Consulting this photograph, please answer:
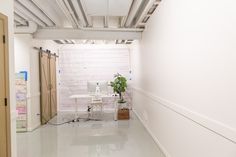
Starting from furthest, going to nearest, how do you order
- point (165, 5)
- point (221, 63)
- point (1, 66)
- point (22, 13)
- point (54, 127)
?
point (54, 127), point (22, 13), point (165, 5), point (1, 66), point (221, 63)

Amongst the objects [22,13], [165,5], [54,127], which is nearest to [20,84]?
[54,127]

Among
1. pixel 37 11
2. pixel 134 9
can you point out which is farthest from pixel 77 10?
pixel 134 9

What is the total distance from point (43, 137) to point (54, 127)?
0.94 meters

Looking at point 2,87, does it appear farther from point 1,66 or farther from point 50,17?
point 50,17

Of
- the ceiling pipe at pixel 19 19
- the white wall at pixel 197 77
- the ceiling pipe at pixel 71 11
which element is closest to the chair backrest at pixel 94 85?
the ceiling pipe at pixel 71 11

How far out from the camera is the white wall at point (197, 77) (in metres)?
1.88

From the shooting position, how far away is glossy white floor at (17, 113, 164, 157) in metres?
4.15

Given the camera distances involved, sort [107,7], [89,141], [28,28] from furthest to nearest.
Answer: [28,28]
[89,141]
[107,7]

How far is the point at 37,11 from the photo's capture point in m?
4.61

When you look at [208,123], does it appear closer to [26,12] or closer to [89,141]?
[89,141]

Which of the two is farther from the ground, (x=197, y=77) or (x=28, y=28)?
(x=28, y=28)

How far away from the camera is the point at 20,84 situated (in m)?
5.80

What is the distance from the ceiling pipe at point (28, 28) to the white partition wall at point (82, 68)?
342 centimetres

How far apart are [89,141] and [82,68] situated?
4724 mm
